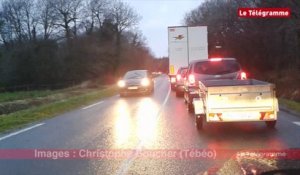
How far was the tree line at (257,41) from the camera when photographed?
41.7 metres

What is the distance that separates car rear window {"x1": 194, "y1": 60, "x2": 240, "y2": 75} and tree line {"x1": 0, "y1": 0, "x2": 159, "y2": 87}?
48.4m

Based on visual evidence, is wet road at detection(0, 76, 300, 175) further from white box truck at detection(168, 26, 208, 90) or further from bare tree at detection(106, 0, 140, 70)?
bare tree at detection(106, 0, 140, 70)

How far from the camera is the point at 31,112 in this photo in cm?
2127

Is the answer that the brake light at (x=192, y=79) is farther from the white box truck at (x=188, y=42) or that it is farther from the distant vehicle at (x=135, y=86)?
the distant vehicle at (x=135, y=86)

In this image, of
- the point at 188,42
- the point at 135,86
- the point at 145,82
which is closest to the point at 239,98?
the point at 188,42

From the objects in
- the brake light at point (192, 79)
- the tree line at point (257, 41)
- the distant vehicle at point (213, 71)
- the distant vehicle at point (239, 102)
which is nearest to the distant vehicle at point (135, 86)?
the tree line at point (257, 41)

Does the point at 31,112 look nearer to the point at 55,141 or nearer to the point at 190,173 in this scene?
the point at 55,141

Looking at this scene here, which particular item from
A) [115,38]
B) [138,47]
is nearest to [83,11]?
[115,38]

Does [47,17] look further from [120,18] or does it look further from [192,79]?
[192,79]

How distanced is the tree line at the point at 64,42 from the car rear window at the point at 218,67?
1906 inches

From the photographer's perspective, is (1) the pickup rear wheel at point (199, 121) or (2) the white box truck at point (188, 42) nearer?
(1) the pickup rear wheel at point (199, 121)

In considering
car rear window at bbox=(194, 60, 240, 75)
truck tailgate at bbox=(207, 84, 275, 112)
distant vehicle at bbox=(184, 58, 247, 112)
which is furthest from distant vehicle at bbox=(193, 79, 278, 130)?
car rear window at bbox=(194, 60, 240, 75)

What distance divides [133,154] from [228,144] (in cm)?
215

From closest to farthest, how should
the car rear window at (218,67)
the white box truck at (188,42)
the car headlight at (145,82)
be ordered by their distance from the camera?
the car rear window at (218,67), the white box truck at (188,42), the car headlight at (145,82)
